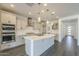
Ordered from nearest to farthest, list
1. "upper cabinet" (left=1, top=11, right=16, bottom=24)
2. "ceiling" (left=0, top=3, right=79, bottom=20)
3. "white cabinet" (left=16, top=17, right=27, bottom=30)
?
1. "ceiling" (left=0, top=3, right=79, bottom=20)
2. "upper cabinet" (left=1, top=11, right=16, bottom=24)
3. "white cabinet" (left=16, top=17, right=27, bottom=30)

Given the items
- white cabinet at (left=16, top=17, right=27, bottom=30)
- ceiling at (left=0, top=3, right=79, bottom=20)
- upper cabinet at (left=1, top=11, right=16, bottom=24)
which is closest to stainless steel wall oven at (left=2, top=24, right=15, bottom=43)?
upper cabinet at (left=1, top=11, right=16, bottom=24)

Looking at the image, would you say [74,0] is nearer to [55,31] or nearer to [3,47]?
[3,47]

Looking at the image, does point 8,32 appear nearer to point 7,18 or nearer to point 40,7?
point 7,18

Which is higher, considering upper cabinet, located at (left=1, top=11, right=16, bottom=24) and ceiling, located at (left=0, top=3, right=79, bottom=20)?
ceiling, located at (left=0, top=3, right=79, bottom=20)

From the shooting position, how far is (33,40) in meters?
2.90

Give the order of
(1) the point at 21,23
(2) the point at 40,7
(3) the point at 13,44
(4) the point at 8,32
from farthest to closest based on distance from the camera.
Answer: (1) the point at 21,23
(3) the point at 13,44
(4) the point at 8,32
(2) the point at 40,7

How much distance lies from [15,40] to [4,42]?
2.17ft

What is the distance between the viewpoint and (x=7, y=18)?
12.3ft

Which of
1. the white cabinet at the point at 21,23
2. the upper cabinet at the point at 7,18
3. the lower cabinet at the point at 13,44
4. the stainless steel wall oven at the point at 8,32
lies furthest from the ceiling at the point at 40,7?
→ the lower cabinet at the point at 13,44

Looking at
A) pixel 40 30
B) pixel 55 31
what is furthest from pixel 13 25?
pixel 55 31

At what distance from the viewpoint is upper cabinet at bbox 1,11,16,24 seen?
3548 millimetres

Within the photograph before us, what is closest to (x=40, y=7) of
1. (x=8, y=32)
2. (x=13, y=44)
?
(x=8, y=32)

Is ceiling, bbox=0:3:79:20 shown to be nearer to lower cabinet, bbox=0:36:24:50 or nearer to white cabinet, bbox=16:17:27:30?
white cabinet, bbox=16:17:27:30

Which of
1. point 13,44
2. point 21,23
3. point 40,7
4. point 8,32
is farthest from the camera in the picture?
point 21,23
